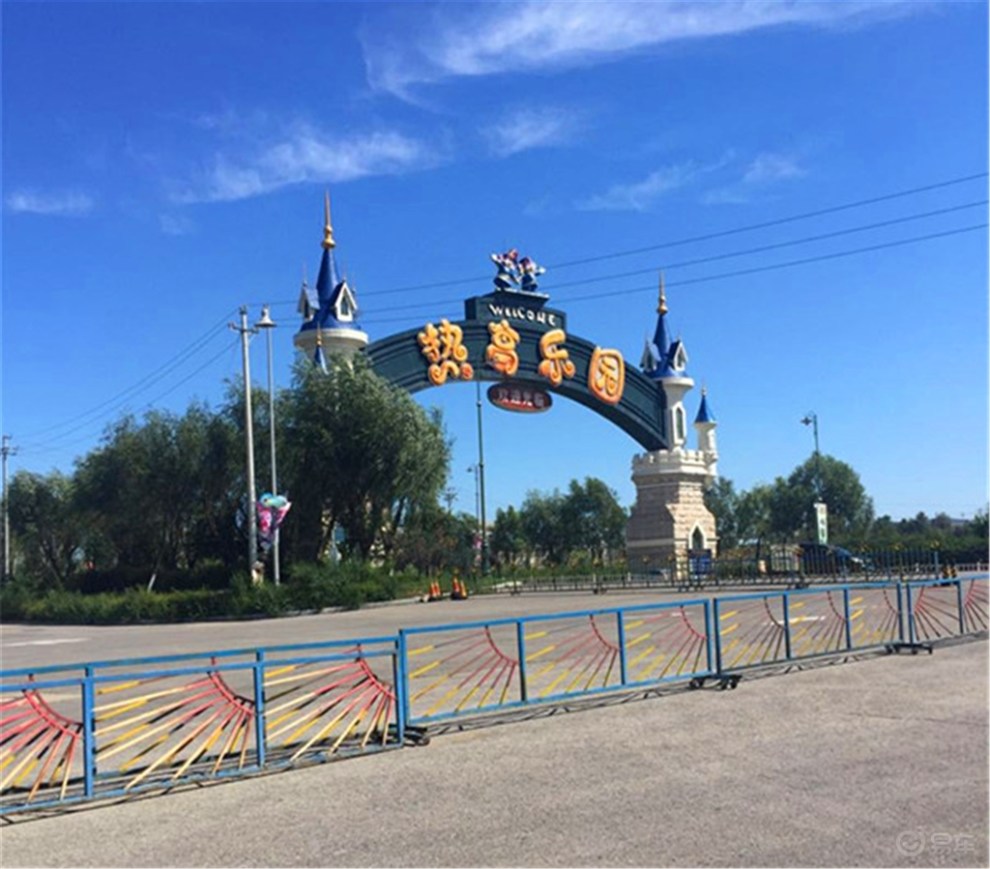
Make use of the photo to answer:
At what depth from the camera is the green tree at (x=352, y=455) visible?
39750 mm

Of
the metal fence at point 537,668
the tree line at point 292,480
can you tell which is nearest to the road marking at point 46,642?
the tree line at point 292,480

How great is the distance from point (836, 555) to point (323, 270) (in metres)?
25.4

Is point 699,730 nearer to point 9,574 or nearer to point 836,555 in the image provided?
point 836,555

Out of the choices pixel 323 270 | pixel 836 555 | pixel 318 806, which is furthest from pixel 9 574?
pixel 318 806

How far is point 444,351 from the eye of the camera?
44.1m

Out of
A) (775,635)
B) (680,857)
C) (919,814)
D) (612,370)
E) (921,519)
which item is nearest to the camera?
(680,857)

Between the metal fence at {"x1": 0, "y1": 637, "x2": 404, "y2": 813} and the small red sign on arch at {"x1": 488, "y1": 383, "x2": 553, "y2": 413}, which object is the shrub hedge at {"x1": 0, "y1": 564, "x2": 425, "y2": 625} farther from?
the metal fence at {"x1": 0, "y1": 637, "x2": 404, "y2": 813}

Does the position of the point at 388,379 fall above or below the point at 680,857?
above

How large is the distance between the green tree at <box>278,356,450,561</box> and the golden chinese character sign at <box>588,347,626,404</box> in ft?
33.9

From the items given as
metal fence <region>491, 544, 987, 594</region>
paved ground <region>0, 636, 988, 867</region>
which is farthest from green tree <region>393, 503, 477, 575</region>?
paved ground <region>0, 636, 988, 867</region>

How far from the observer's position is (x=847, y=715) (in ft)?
33.4

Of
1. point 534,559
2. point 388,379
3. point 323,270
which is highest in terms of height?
point 323,270

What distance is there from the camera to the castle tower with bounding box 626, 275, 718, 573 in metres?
53.5

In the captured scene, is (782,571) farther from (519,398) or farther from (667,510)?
(519,398)
